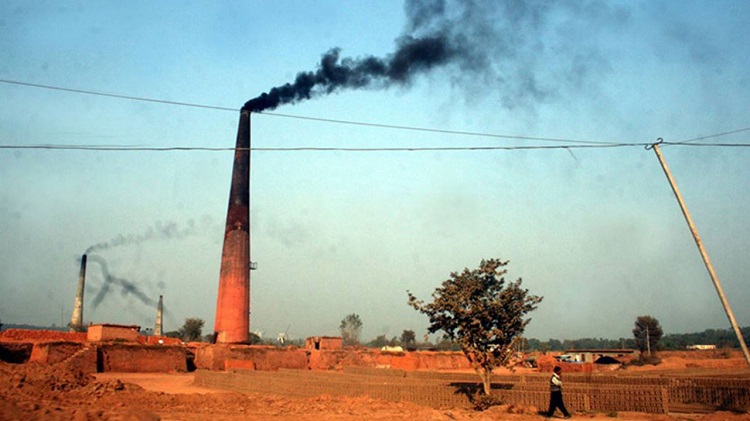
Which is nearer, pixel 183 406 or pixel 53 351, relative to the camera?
pixel 183 406

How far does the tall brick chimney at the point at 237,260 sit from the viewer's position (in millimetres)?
36531

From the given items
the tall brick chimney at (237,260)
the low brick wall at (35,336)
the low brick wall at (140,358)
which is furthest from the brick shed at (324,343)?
the low brick wall at (35,336)

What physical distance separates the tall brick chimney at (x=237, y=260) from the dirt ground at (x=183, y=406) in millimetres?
15636

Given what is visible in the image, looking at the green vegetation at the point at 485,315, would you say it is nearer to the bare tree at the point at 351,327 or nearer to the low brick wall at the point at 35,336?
the low brick wall at the point at 35,336

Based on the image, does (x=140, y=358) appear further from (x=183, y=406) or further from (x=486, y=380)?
(x=486, y=380)

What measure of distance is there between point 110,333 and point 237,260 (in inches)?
379

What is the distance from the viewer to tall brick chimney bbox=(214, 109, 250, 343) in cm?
3653

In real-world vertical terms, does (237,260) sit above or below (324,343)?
above

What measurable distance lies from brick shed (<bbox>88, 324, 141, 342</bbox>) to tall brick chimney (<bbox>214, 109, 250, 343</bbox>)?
6.58 meters

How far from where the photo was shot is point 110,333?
36531 mm

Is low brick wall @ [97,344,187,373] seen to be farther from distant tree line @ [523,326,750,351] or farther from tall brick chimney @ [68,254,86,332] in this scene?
distant tree line @ [523,326,750,351]

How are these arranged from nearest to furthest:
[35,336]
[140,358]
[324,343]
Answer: [140,358], [35,336], [324,343]

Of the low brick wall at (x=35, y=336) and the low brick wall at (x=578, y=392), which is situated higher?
the low brick wall at (x=35, y=336)

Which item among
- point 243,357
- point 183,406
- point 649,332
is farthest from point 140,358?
point 649,332
